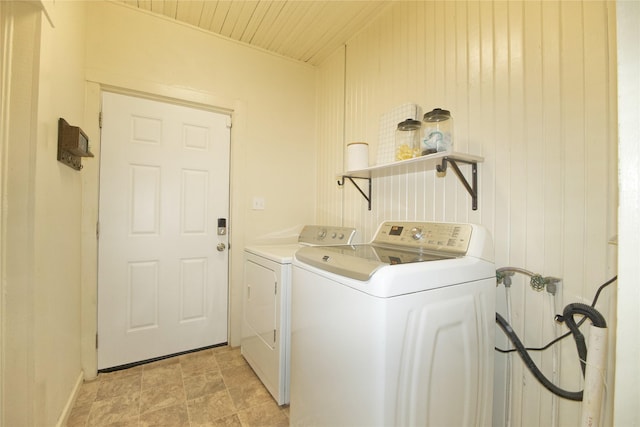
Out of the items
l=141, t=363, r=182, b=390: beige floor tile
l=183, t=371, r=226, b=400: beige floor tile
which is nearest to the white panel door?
l=141, t=363, r=182, b=390: beige floor tile

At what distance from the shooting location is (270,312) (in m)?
1.72

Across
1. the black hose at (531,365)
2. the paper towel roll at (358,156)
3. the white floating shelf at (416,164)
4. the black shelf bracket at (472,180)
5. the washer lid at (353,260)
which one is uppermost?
the paper towel roll at (358,156)

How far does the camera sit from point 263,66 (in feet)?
8.29

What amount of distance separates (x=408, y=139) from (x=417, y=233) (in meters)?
0.56

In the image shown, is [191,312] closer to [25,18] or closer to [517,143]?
[25,18]

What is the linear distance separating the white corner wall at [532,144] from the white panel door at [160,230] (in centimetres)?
156

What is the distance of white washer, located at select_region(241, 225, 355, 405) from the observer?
5.31 ft

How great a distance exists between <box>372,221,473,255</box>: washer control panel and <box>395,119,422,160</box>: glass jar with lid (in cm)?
39

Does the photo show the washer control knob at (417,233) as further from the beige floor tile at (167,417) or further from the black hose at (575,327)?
the beige floor tile at (167,417)

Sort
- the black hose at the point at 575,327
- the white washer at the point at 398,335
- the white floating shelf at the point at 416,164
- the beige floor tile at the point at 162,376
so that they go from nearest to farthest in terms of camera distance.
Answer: the white washer at the point at 398,335 → the black hose at the point at 575,327 → the white floating shelf at the point at 416,164 → the beige floor tile at the point at 162,376

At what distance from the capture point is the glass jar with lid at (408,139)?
1542 millimetres

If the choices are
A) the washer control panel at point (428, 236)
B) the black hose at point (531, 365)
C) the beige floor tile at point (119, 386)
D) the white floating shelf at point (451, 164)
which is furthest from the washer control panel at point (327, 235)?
the beige floor tile at point (119, 386)

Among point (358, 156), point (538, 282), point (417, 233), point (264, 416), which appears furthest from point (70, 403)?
point (538, 282)

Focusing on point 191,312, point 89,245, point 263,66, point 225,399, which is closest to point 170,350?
point 191,312
